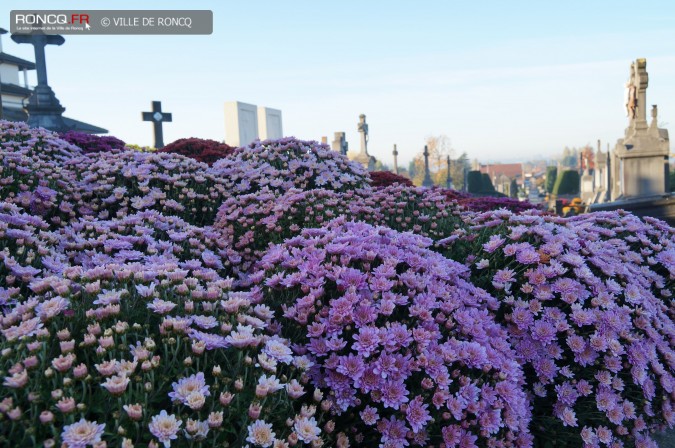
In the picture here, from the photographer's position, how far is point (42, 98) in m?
15.9

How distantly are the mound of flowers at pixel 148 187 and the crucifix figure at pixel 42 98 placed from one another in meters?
11.0

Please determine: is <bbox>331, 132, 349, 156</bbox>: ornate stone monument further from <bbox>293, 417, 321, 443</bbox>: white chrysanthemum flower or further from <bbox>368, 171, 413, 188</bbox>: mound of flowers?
<bbox>293, 417, 321, 443</bbox>: white chrysanthemum flower

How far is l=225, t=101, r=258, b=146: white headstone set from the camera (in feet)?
105

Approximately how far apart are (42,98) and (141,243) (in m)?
14.3

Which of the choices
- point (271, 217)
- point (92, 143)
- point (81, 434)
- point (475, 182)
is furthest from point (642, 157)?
point (81, 434)

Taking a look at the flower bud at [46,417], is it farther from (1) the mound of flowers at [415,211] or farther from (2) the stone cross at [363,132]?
(2) the stone cross at [363,132]

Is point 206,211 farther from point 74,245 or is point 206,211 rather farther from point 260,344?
point 260,344

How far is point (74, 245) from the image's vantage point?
404cm

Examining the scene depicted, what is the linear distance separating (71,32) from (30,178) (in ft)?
36.8

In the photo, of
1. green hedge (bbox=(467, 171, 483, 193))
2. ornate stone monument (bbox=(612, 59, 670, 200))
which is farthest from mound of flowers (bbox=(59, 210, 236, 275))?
green hedge (bbox=(467, 171, 483, 193))

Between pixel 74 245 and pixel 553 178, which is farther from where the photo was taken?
pixel 553 178

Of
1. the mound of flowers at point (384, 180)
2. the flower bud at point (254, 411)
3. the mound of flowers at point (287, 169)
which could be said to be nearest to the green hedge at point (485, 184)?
the mound of flowers at point (384, 180)

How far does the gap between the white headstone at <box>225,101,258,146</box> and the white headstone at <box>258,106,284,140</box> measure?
5.56ft

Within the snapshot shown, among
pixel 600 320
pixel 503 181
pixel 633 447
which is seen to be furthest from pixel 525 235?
pixel 503 181
